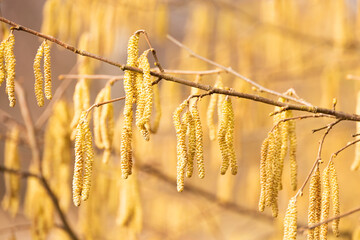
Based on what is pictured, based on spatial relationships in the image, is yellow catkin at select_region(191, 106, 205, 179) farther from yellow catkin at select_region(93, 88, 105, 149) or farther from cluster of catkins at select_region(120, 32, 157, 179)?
yellow catkin at select_region(93, 88, 105, 149)

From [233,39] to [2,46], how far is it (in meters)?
1.78

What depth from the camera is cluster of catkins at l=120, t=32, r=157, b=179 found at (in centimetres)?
78

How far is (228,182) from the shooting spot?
73.1 inches

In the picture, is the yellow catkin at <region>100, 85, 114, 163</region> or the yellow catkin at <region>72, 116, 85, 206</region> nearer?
the yellow catkin at <region>72, 116, 85, 206</region>

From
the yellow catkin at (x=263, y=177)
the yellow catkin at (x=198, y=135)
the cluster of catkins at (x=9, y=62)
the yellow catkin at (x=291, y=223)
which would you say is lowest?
the yellow catkin at (x=291, y=223)

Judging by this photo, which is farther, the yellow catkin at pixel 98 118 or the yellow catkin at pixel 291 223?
the yellow catkin at pixel 98 118

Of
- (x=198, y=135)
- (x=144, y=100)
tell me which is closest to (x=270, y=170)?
(x=198, y=135)

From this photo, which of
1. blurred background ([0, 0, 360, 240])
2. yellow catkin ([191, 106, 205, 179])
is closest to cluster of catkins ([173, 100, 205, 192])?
yellow catkin ([191, 106, 205, 179])

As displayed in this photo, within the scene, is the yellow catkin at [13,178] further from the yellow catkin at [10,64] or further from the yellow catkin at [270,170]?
the yellow catkin at [270,170]

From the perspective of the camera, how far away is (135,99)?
84 centimetres

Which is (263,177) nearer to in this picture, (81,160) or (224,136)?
(224,136)

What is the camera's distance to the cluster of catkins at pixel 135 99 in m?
0.78

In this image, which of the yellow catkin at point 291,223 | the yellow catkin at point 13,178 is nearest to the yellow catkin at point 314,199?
the yellow catkin at point 291,223

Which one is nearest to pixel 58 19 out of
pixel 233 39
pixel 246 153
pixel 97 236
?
pixel 97 236
